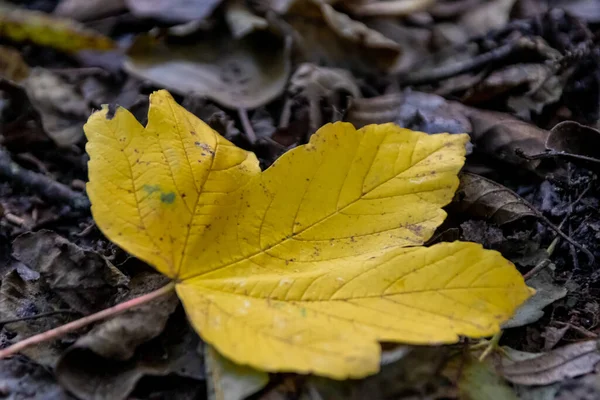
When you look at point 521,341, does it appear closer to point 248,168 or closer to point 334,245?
point 334,245

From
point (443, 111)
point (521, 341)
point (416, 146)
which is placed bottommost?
point (521, 341)

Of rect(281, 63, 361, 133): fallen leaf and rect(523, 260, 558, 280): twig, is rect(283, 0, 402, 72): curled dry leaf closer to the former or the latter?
rect(281, 63, 361, 133): fallen leaf

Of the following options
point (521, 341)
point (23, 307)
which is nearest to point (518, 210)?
point (521, 341)

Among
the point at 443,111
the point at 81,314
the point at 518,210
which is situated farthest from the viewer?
the point at 443,111

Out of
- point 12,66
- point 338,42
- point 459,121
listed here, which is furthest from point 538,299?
point 12,66

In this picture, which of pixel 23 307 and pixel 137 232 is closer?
pixel 137 232

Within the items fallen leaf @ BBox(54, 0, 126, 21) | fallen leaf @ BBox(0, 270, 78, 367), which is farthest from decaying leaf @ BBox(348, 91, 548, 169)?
fallen leaf @ BBox(54, 0, 126, 21)
